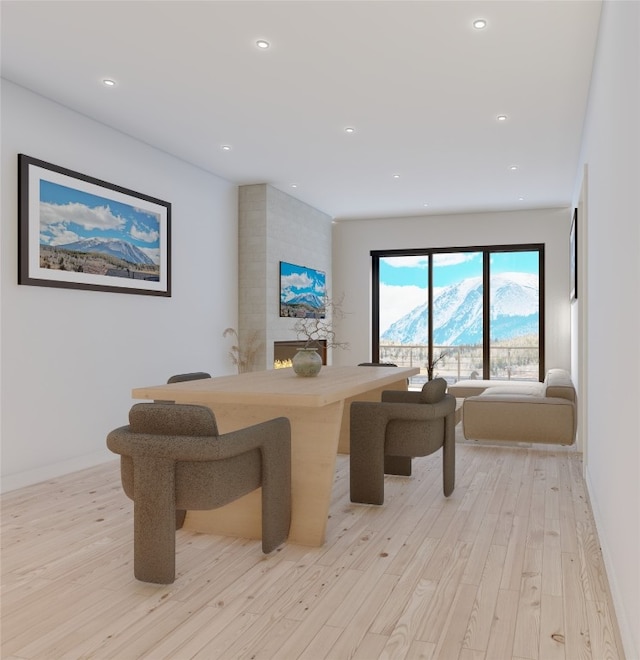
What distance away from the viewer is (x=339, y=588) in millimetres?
2518

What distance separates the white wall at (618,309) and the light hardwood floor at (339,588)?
8.6 inches

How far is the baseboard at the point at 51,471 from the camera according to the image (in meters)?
4.15

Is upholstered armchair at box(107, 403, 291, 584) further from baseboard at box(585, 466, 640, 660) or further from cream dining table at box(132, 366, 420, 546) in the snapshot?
baseboard at box(585, 466, 640, 660)

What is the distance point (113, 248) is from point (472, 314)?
5793mm

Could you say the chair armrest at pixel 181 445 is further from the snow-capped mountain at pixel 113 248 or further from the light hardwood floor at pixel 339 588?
the snow-capped mountain at pixel 113 248

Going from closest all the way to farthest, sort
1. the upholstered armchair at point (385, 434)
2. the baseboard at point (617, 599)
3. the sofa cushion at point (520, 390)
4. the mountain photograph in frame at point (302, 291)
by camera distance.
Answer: the baseboard at point (617, 599), the upholstered armchair at point (385, 434), the sofa cushion at point (520, 390), the mountain photograph in frame at point (302, 291)

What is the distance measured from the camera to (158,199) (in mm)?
5727

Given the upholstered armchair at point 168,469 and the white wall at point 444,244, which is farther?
the white wall at point 444,244

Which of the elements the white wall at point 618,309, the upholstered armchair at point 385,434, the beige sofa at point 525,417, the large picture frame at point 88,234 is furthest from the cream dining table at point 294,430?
the beige sofa at point 525,417

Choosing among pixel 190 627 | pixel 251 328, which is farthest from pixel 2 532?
pixel 251 328

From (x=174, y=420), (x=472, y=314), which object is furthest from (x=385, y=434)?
(x=472, y=314)

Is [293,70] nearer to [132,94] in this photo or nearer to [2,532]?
[132,94]

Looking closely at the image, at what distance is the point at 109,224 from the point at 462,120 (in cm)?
301

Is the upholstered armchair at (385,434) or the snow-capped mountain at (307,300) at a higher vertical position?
the snow-capped mountain at (307,300)
